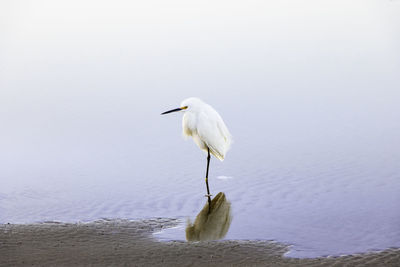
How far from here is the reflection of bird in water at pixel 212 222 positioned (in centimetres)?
679

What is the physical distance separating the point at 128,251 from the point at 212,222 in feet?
5.43

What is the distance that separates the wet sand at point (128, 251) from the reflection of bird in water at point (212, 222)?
1.33 ft

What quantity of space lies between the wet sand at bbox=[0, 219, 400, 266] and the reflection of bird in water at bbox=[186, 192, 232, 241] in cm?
Answer: 40

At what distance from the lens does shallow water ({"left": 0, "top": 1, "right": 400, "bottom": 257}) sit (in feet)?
25.8

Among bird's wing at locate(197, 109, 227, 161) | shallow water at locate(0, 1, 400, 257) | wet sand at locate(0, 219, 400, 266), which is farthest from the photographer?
bird's wing at locate(197, 109, 227, 161)

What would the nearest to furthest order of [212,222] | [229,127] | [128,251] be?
1. [128,251]
2. [212,222]
3. [229,127]

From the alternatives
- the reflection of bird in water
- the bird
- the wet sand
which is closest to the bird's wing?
the bird

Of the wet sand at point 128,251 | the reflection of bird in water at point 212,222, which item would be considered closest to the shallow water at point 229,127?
the reflection of bird in water at point 212,222

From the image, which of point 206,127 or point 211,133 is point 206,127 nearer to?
point 206,127

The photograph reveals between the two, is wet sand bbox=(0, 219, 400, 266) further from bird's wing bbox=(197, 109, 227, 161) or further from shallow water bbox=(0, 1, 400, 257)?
bird's wing bbox=(197, 109, 227, 161)

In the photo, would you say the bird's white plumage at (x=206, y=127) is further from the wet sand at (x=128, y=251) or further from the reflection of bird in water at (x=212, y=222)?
the wet sand at (x=128, y=251)

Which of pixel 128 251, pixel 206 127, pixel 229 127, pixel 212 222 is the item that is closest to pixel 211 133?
pixel 206 127

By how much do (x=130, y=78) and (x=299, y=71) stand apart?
5692 mm

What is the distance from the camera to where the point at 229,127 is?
1334 centimetres
